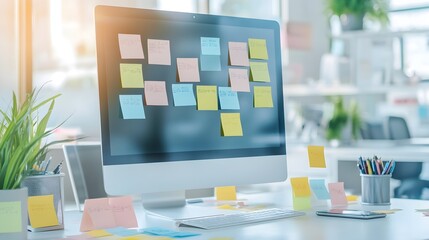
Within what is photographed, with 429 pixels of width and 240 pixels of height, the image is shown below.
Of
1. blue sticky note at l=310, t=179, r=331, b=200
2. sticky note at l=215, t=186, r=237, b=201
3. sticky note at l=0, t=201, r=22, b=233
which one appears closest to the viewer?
sticky note at l=0, t=201, r=22, b=233

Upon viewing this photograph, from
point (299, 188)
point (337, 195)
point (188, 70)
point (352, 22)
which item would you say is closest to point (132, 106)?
point (188, 70)

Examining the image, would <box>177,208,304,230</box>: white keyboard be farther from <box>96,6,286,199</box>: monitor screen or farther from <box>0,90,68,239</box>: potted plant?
A: <box>0,90,68,239</box>: potted plant

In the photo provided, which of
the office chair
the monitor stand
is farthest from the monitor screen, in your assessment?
the office chair

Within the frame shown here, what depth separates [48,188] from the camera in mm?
1359

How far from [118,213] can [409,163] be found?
2.49 meters

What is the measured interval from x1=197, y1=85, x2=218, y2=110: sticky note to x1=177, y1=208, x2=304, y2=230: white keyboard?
27cm

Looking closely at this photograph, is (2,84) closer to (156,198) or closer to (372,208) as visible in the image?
(156,198)

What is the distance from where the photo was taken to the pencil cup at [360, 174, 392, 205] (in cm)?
172

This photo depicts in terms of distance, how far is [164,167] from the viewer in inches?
58.6

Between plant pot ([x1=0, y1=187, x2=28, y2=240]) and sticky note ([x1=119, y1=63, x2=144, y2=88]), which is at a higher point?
sticky note ([x1=119, y1=63, x2=144, y2=88])

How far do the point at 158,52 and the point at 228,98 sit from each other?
0.22m

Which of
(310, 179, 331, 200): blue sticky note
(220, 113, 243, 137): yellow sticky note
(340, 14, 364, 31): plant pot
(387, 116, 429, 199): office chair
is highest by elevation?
(340, 14, 364, 31): plant pot

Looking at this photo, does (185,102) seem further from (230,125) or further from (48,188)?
(48,188)

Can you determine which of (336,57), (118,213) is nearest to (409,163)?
(336,57)
